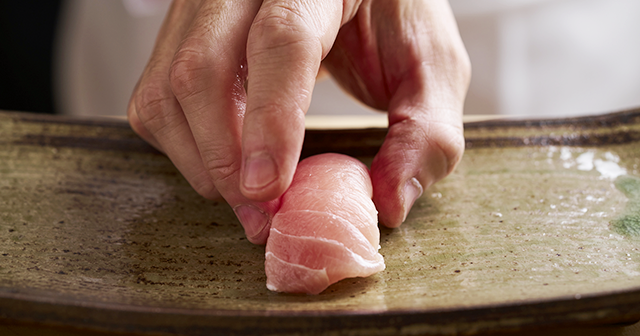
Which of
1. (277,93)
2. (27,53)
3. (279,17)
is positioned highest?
(279,17)

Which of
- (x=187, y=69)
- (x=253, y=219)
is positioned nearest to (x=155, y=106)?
(x=187, y=69)

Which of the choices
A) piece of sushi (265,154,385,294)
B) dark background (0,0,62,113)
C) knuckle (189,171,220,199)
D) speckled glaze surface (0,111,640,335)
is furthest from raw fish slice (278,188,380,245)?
dark background (0,0,62,113)

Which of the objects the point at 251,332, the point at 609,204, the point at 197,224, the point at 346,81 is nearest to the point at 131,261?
the point at 197,224

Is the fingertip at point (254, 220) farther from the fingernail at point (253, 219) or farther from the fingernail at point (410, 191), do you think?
the fingernail at point (410, 191)

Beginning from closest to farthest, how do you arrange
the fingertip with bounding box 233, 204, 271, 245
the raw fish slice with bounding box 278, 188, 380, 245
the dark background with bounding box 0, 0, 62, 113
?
the raw fish slice with bounding box 278, 188, 380, 245 < the fingertip with bounding box 233, 204, 271, 245 < the dark background with bounding box 0, 0, 62, 113

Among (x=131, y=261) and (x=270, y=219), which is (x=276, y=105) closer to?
(x=270, y=219)

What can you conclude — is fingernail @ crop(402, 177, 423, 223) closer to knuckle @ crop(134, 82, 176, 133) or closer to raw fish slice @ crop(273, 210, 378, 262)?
raw fish slice @ crop(273, 210, 378, 262)

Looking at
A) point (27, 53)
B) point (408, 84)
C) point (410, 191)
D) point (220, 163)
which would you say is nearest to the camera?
point (220, 163)

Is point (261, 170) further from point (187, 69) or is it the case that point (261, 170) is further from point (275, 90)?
point (187, 69)
